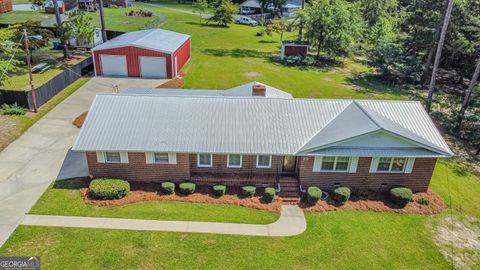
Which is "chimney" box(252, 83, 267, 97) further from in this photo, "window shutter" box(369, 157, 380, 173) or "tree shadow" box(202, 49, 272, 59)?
"tree shadow" box(202, 49, 272, 59)

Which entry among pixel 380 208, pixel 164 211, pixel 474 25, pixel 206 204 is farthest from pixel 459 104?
pixel 164 211

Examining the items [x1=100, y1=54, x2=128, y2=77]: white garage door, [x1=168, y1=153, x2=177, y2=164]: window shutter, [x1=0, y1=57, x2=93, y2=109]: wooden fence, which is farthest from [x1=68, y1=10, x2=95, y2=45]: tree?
[x1=168, y1=153, x2=177, y2=164]: window shutter

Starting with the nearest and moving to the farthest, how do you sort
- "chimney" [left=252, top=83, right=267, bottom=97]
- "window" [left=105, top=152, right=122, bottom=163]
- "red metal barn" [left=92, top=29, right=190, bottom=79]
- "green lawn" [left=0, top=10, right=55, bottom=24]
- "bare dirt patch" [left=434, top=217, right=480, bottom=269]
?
"bare dirt patch" [left=434, top=217, right=480, bottom=269], "window" [left=105, top=152, right=122, bottom=163], "chimney" [left=252, top=83, right=267, bottom=97], "red metal barn" [left=92, top=29, right=190, bottom=79], "green lawn" [left=0, top=10, right=55, bottom=24]

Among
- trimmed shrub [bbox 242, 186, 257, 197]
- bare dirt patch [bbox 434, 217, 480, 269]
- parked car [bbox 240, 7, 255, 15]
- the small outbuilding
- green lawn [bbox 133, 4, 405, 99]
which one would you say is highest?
parked car [bbox 240, 7, 255, 15]

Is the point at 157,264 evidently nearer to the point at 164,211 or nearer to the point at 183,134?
the point at 164,211

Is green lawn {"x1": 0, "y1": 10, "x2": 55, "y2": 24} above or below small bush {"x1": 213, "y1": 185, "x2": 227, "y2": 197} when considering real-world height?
above

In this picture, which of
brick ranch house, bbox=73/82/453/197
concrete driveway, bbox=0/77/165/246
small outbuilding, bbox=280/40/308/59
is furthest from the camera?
small outbuilding, bbox=280/40/308/59

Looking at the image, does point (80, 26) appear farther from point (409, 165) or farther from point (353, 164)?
point (409, 165)
